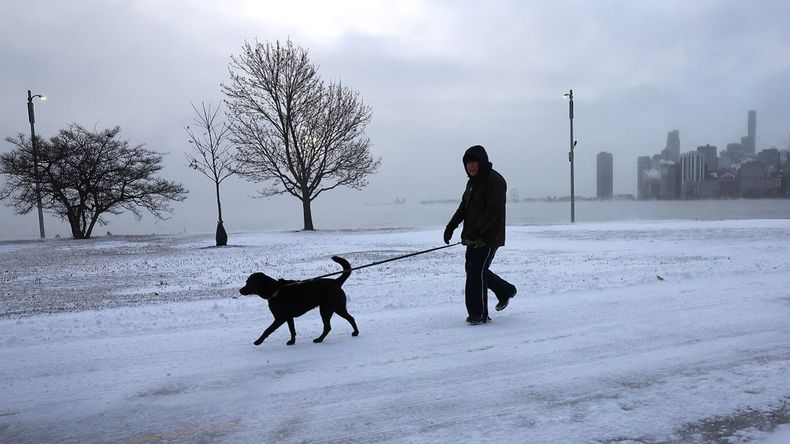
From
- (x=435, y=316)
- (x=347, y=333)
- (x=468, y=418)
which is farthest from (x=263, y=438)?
(x=435, y=316)

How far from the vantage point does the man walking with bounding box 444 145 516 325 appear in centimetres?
479

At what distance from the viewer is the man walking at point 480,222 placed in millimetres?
4793

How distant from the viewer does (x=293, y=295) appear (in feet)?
13.9

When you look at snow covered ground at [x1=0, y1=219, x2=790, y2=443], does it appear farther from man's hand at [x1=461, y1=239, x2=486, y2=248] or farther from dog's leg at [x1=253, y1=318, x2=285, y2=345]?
man's hand at [x1=461, y1=239, x2=486, y2=248]

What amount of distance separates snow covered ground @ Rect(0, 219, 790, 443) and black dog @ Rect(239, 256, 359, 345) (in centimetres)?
31

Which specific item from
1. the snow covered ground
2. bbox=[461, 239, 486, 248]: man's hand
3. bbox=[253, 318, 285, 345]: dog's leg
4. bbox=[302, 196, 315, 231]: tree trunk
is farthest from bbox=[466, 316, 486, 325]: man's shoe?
bbox=[302, 196, 315, 231]: tree trunk

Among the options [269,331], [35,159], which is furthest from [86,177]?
[269,331]

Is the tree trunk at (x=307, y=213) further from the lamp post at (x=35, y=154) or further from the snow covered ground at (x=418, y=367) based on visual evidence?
the snow covered ground at (x=418, y=367)

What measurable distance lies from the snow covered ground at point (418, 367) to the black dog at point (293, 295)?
0.31 meters

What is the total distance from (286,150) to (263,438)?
85.8 feet

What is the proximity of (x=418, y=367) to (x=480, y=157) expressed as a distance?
2281 mm

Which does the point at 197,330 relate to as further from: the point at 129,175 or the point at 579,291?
the point at 129,175

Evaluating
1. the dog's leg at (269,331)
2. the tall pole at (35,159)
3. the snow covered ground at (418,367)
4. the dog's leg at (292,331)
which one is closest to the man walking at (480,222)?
the snow covered ground at (418,367)

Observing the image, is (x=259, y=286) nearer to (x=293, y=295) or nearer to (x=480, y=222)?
(x=293, y=295)
